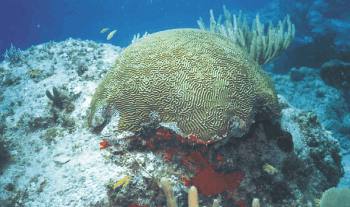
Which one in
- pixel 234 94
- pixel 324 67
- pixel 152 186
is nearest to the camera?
pixel 152 186

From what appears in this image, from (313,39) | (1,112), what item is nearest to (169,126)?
(1,112)

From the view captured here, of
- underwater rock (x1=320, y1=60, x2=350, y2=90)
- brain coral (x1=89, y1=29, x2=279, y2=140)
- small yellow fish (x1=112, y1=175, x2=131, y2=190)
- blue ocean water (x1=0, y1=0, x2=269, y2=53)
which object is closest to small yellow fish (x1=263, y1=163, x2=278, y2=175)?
brain coral (x1=89, y1=29, x2=279, y2=140)

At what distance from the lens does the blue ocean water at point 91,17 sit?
1689 inches

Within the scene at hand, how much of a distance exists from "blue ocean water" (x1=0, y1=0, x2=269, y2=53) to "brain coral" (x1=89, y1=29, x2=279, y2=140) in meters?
36.5

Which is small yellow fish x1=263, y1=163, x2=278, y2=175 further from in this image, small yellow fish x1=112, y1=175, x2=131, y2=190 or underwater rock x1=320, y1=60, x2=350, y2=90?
underwater rock x1=320, y1=60, x2=350, y2=90

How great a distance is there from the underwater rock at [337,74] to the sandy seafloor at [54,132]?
3514mm

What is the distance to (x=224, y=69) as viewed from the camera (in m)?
3.85

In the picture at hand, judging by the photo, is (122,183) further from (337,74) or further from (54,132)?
(337,74)

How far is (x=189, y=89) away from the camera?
3576mm

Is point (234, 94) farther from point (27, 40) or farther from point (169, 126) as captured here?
point (27, 40)

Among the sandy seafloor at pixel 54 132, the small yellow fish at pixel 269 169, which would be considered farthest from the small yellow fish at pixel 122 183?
the small yellow fish at pixel 269 169

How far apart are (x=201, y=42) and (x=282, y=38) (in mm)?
2607

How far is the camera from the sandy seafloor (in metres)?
3.53

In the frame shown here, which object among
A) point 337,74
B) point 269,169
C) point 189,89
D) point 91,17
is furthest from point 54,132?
point 91,17
